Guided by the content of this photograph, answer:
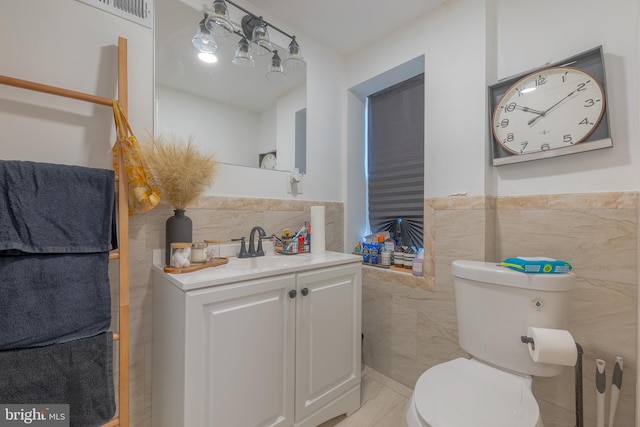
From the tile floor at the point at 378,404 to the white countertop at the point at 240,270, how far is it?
Answer: 83 centimetres

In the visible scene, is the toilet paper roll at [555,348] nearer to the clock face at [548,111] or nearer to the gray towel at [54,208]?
the clock face at [548,111]

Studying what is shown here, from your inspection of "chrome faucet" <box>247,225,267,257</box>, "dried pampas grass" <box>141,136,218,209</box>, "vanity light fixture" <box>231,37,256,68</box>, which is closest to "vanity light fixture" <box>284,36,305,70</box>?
"vanity light fixture" <box>231,37,256,68</box>

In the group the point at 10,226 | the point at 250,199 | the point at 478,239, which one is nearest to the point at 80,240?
the point at 10,226

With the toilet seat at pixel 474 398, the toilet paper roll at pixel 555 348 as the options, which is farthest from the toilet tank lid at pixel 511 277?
the toilet seat at pixel 474 398

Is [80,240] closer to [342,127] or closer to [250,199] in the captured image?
[250,199]

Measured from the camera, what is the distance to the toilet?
0.82 meters

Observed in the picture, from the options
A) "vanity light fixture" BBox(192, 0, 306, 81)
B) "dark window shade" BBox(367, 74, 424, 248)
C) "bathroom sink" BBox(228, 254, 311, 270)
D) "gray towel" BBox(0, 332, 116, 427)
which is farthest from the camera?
"dark window shade" BBox(367, 74, 424, 248)

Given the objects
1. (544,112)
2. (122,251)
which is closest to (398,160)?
(544,112)

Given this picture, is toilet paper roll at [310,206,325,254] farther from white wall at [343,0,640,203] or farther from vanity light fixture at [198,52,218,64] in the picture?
vanity light fixture at [198,52,218,64]

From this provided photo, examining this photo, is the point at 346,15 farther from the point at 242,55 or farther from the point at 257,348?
the point at 257,348

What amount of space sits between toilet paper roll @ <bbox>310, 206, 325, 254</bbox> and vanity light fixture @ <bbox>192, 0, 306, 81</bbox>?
35.8 inches

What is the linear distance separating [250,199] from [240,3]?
3.68ft

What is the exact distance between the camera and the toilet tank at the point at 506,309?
98 cm

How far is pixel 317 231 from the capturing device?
5.03ft
